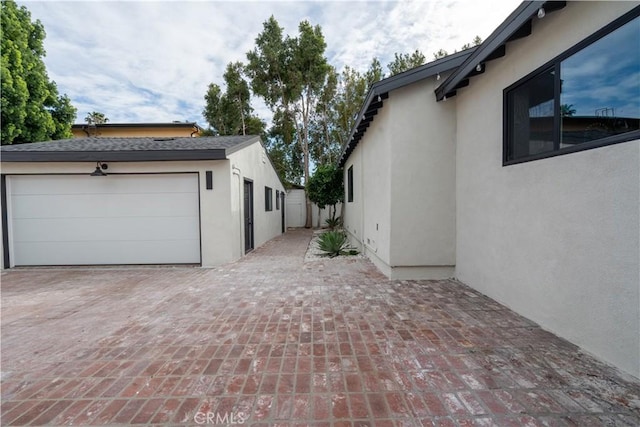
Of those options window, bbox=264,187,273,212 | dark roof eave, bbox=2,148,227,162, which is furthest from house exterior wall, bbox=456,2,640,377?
window, bbox=264,187,273,212

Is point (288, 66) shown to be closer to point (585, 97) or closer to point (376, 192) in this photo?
point (376, 192)

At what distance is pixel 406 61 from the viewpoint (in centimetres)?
1850

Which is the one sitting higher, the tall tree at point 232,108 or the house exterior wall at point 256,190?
the tall tree at point 232,108

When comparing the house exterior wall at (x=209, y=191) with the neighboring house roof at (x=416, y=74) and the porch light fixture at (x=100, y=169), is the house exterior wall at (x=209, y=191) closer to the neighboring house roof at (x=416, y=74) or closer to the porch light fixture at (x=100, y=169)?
the porch light fixture at (x=100, y=169)

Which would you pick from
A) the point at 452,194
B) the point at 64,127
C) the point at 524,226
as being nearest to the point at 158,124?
the point at 64,127

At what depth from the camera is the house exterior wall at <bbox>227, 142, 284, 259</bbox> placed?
721cm

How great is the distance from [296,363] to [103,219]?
21.9ft

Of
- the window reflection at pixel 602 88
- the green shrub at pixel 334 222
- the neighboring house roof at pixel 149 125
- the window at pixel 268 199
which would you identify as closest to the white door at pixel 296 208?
the green shrub at pixel 334 222

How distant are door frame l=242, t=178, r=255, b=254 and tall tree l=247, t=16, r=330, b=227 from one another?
9.75 m

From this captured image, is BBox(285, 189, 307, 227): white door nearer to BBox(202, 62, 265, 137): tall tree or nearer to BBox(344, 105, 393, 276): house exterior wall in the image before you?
BBox(202, 62, 265, 137): tall tree

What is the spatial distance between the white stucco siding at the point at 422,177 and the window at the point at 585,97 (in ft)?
5.02

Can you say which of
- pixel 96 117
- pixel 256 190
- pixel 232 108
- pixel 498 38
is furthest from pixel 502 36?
pixel 96 117

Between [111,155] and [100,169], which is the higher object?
[111,155]

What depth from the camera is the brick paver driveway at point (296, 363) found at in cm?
191
